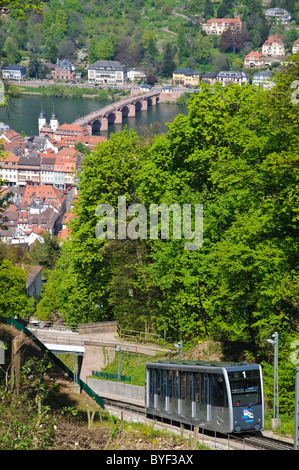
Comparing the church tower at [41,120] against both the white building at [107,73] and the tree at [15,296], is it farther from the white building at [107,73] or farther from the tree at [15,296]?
the tree at [15,296]

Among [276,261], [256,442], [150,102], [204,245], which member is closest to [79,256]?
[204,245]

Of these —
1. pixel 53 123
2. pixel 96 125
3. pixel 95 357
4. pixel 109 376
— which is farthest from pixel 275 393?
pixel 96 125

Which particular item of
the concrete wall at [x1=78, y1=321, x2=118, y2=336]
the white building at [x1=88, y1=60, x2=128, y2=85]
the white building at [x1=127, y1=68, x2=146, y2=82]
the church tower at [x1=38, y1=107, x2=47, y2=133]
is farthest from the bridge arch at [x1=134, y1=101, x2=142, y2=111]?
the concrete wall at [x1=78, y1=321, x2=118, y2=336]

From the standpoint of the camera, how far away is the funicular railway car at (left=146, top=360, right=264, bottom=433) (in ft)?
55.8

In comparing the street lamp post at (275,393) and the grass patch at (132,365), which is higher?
the street lamp post at (275,393)

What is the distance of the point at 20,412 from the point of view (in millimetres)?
14281

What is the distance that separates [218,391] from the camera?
17.3 m

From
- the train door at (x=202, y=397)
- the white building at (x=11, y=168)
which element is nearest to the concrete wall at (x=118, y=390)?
the train door at (x=202, y=397)

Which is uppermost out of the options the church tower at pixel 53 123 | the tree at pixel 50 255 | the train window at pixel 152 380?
the church tower at pixel 53 123

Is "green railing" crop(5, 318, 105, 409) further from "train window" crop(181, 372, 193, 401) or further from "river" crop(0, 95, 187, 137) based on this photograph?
"river" crop(0, 95, 187, 137)

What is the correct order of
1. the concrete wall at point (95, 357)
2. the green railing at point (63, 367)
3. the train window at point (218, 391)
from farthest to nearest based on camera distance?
the concrete wall at point (95, 357), the green railing at point (63, 367), the train window at point (218, 391)

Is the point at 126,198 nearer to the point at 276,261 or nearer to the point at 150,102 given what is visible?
the point at 276,261

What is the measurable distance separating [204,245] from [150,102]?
149370 mm

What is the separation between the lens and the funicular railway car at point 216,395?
17.0 meters
